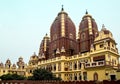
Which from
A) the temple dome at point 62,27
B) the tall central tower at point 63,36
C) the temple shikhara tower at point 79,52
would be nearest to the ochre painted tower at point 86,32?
the temple shikhara tower at point 79,52

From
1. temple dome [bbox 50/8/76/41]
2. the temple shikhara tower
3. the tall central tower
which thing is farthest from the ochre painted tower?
temple dome [bbox 50/8/76/41]

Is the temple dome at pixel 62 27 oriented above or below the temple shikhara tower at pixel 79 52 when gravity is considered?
above

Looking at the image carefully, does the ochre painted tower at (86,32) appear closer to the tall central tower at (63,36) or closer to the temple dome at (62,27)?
the tall central tower at (63,36)

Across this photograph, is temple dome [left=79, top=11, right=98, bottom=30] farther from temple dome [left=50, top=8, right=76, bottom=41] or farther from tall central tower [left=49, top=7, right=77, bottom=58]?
tall central tower [left=49, top=7, right=77, bottom=58]

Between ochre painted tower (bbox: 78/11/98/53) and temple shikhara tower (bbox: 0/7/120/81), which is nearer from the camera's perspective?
temple shikhara tower (bbox: 0/7/120/81)

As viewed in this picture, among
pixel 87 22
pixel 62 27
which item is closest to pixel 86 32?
pixel 87 22

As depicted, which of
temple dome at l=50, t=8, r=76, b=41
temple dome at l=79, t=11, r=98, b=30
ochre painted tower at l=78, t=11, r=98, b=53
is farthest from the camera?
temple dome at l=50, t=8, r=76, b=41

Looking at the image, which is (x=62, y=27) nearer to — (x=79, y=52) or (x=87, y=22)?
(x=87, y=22)

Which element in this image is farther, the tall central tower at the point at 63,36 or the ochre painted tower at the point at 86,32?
the tall central tower at the point at 63,36

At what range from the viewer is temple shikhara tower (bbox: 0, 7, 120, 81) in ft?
122

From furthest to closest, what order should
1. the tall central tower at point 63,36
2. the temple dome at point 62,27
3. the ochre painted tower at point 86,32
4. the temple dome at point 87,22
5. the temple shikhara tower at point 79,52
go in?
the temple dome at point 62,27, the tall central tower at point 63,36, the temple dome at point 87,22, the ochre painted tower at point 86,32, the temple shikhara tower at point 79,52

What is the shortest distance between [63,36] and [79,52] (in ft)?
19.2

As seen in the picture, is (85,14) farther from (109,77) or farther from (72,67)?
(109,77)

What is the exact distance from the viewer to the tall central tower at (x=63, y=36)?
165ft
